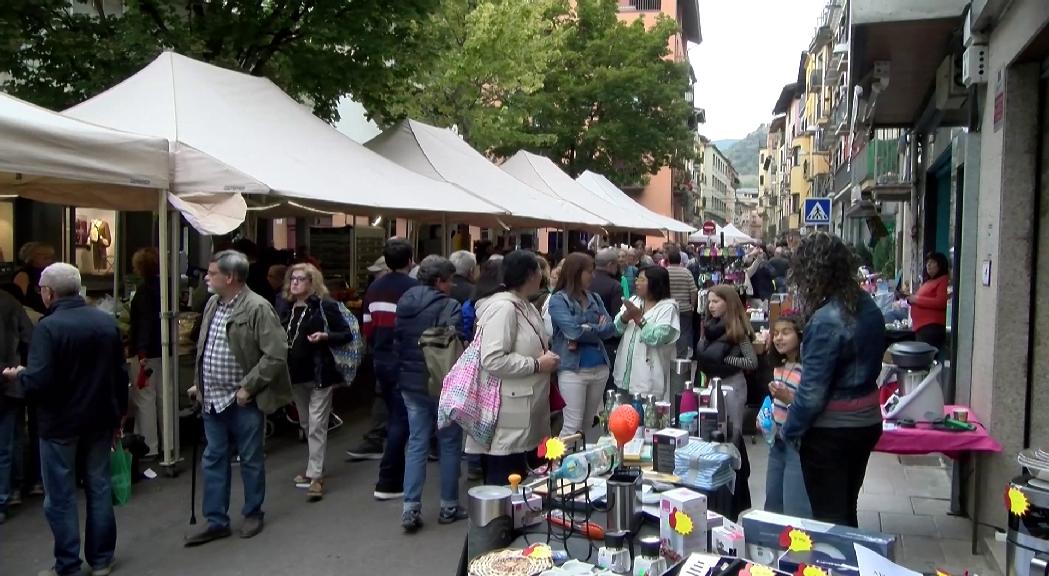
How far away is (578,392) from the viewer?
6156 mm

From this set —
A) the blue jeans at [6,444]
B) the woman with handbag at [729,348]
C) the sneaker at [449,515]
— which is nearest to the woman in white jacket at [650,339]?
the woman with handbag at [729,348]

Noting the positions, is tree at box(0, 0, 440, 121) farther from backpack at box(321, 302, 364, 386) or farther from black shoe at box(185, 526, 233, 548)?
black shoe at box(185, 526, 233, 548)

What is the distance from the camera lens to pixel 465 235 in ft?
→ 57.6

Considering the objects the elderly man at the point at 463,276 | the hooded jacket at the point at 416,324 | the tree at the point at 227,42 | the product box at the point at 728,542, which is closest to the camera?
the product box at the point at 728,542

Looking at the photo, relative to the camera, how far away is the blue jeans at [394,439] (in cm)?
602

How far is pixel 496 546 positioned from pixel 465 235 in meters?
14.3

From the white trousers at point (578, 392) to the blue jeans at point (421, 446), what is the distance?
0.87 m

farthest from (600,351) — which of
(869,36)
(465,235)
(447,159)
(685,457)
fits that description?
(465,235)

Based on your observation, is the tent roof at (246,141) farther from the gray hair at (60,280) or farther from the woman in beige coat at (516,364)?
the woman in beige coat at (516,364)

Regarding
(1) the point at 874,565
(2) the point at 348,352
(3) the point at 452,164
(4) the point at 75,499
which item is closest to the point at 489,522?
(1) the point at 874,565

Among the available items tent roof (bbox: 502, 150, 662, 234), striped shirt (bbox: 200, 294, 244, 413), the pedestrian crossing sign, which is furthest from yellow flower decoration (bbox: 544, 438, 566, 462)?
tent roof (bbox: 502, 150, 662, 234)

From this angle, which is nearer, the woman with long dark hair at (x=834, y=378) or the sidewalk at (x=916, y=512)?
the woman with long dark hair at (x=834, y=378)

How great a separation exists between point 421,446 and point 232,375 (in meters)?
1.30

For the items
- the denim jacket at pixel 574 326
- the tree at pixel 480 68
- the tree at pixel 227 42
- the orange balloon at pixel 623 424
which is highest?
the tree at pixel 480 68
